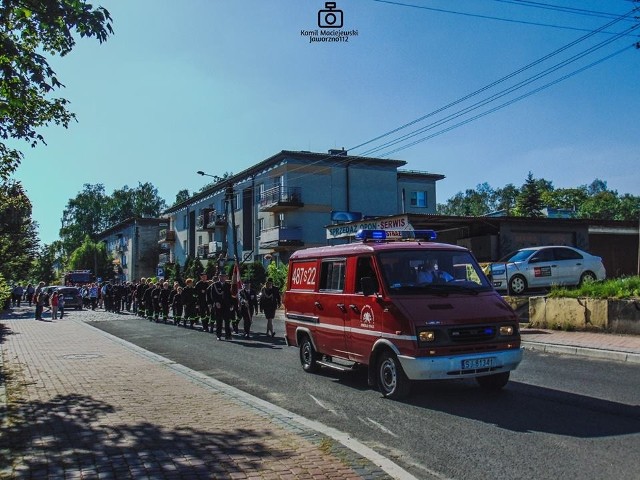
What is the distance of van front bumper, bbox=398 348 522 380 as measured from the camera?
7324 mm

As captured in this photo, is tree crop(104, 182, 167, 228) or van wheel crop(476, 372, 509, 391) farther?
tree crop(104, 182, 167, 228)

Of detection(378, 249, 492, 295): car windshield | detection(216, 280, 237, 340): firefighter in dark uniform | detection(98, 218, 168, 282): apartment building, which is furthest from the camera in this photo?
detection(98, 218, 168, 282): apartment building

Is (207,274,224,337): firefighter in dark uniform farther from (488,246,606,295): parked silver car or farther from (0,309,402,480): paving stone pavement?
(488,246,606,295): parked silver car

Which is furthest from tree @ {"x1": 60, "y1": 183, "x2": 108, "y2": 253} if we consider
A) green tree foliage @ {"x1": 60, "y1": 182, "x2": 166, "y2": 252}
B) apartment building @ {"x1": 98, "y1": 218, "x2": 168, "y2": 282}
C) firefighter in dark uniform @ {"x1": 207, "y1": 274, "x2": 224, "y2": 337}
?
firefighter in dark uniform @ {"x1": 207, "y1": 274, "x2": 224, "y2": 337}

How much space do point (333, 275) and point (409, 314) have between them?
2340mm

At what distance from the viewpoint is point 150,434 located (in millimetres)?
5914

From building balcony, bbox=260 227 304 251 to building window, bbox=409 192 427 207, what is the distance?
37.7ft

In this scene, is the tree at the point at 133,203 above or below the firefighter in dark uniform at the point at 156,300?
above

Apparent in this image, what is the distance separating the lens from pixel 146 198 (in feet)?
349

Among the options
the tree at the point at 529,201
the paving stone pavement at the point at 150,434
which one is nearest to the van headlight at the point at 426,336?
the paving stone pavement at the point at 150,434

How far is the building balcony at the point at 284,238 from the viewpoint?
45062 mm

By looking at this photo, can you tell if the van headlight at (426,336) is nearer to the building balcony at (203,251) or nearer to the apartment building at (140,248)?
the building balcony at (203,251)

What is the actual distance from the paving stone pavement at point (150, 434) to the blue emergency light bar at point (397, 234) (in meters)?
3.19

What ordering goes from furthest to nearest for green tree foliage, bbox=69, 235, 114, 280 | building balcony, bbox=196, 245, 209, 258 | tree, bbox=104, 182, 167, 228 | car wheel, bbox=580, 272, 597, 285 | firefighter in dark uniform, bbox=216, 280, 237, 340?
1. tree, bbox=104, 182, 167, 228
2. green tree foliage, bbox=69, 235, 114, 280
3. building balcony, bbox=196, 245, 209, 258
4. car wheel, bbox=580, 272, 597, 285
5. firefighter in dark uniform, bbox=216, 280, 237, 340
